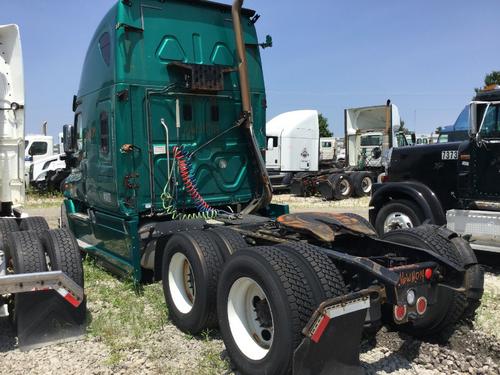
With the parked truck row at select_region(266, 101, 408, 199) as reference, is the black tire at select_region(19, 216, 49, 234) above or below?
below

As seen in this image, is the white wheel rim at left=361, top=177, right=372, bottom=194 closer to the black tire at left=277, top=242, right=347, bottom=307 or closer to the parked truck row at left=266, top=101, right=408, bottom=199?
the parked truck row at left=266, top=101, right=408, bottom=199

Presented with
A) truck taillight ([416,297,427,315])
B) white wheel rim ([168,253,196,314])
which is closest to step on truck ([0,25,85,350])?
white wheel rim ([168,253,196,314])

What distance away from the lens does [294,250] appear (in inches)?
135

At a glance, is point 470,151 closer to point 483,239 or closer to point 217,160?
point 483,239

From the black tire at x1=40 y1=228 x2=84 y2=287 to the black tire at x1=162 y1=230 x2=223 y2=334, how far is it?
2.58 ft

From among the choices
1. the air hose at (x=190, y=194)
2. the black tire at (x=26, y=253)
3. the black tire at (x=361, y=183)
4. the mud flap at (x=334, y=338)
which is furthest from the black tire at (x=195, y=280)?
the black tire at (x=361, y=183)

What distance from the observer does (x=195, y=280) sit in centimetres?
418

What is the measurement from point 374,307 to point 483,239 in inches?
159

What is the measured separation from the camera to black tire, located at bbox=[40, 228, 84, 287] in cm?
438

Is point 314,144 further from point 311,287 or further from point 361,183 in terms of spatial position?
point 311,287

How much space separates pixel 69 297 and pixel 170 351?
94 centimetres

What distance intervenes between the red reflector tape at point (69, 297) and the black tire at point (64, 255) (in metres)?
0.31

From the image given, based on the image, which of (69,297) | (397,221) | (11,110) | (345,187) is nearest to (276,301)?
(69,297)

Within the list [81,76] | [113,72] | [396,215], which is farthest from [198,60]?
[396,215]
